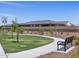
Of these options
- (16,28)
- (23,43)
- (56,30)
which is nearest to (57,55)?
(56,30)

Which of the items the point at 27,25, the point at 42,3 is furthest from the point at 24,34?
the point at 42,3

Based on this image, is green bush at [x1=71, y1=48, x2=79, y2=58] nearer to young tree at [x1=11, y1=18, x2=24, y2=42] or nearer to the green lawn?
the green lawn

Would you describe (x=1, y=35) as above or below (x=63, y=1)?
below

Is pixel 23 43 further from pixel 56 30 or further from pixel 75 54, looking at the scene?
pixel 75 54

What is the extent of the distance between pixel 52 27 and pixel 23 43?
1105mm

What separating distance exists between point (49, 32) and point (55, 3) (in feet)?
3.38

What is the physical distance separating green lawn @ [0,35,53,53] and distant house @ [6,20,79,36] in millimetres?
232

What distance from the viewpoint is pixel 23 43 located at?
1155 centimetres

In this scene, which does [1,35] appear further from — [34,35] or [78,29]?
[78,29]

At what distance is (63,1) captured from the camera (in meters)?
11.4

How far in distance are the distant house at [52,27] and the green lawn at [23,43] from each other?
23cm

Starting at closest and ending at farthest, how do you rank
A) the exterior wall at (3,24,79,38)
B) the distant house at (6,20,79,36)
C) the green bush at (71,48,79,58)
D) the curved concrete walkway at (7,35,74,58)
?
the curved concrete walkway at (7,35,74,58) → the green bush at (71,48,79,58) → the distant house at (6,20,79,36) → the exterior wall at (3,24,79,38)

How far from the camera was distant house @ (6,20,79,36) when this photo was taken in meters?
11.5

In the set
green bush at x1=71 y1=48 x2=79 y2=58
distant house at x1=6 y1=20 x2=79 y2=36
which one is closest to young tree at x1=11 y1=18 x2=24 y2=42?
distant house at x1=6 y1=20 x2=79 y2=36
